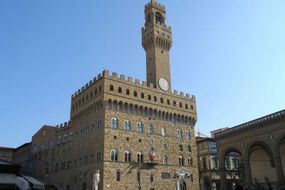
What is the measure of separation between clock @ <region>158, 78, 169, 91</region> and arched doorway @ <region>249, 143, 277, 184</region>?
54.9ft

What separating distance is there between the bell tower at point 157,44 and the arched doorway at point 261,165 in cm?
1791

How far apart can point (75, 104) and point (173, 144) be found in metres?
17.6

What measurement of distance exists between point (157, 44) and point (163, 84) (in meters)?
7.23

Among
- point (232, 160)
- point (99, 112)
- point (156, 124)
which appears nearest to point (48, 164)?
point (99, 112)

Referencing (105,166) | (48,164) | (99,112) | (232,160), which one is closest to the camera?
(105,166)

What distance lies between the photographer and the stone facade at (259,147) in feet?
133

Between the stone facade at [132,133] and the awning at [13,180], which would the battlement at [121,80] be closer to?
the stone facade at [132,133]

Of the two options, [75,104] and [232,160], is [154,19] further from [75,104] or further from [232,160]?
[232,160]

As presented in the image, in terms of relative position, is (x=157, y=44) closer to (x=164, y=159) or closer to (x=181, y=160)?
(x=164, y=159)

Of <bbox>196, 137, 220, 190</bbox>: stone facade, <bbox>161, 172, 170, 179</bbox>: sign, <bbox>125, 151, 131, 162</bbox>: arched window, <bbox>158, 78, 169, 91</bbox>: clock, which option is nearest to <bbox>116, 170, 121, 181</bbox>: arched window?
<bbox>125, 151, 131, 162</bbox>: arched window

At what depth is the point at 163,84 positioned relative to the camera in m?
49.1

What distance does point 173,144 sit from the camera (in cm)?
4694

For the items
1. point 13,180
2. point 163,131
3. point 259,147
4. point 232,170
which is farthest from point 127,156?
point 232,170

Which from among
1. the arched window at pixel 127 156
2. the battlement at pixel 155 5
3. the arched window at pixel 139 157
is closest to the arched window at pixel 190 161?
the arched window at pixel 139 157
